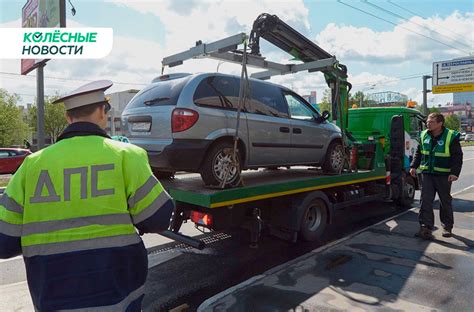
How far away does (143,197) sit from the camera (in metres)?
1.78

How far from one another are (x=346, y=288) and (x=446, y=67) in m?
30.6

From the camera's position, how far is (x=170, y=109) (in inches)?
176

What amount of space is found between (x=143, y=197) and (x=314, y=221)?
4172mm

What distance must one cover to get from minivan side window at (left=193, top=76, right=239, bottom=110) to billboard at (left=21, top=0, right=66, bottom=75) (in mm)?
9603

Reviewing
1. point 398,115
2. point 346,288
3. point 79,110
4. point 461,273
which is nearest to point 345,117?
point 398,115

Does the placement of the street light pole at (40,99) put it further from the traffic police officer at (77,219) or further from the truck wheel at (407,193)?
the traffic police officer at (77,219)

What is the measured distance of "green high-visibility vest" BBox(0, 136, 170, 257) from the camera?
166 cm

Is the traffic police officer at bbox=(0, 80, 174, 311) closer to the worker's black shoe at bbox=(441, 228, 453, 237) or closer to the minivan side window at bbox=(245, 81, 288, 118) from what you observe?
the minivan side window at bbox=(245, 81, 288, 118)

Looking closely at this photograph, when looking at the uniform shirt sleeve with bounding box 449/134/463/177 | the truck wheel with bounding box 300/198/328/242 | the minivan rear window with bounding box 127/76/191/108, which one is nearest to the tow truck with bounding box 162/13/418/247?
the truck wheel with bounding box 300/198/328/242

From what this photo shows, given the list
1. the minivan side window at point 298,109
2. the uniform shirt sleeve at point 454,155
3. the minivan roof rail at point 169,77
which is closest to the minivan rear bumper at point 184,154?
the minivan roof rail at point 169,77

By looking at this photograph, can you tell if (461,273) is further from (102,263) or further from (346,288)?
(102,263)

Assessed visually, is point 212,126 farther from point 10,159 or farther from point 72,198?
point 10,159

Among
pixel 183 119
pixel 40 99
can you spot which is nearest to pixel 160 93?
pixel 183 119

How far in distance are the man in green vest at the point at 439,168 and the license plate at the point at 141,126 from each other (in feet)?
14.0
